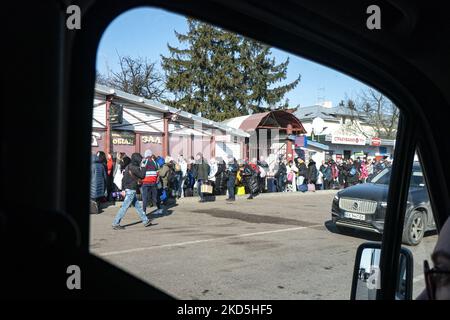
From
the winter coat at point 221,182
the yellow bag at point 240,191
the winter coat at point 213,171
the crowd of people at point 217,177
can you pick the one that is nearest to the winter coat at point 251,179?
the crowd of people at point 217,177

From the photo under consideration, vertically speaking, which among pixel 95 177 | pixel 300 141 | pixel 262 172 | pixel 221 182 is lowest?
pixel 221 182

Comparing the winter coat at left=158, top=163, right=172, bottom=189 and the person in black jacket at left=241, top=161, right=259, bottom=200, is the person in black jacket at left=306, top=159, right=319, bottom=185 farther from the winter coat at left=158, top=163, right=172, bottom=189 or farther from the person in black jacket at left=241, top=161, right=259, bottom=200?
the winter coat at left=158, top=163, right=172, bottom=189

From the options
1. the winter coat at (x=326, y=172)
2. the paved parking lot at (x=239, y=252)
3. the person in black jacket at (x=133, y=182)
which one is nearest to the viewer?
the paved parking lot at (x=239, y=252)

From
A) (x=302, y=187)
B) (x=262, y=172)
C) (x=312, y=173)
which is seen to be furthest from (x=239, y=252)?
(x=302, y=187)

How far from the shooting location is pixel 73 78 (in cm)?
87

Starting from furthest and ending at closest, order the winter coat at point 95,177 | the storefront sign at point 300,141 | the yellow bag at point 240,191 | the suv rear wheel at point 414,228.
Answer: the yellow bag at point 240,191 → the storefront sign at point 300,141 → the suv rear wheel at point 414,228 → the winter coat at point 95,177

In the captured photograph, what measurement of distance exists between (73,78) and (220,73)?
90cm

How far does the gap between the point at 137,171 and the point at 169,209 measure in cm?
278

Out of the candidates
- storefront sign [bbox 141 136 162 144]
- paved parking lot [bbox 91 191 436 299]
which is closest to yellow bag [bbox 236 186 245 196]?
paved parking lot [bbox 91 191 436 299]

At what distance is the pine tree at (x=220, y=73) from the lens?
133cm

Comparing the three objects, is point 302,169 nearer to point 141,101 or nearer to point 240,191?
point 240,191

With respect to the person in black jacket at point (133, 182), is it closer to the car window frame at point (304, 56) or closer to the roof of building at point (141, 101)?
the roof of building at point (141, 101)

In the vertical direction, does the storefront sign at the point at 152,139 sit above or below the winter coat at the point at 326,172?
above

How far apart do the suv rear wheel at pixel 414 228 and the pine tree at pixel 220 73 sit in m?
0.81
